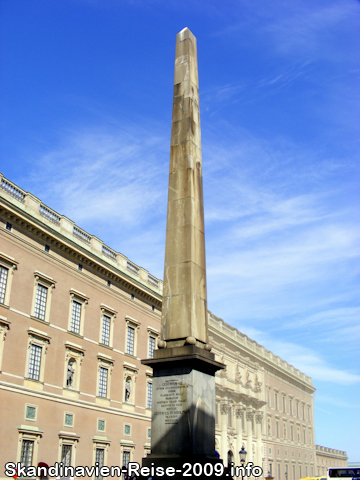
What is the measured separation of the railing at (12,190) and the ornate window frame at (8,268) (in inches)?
126

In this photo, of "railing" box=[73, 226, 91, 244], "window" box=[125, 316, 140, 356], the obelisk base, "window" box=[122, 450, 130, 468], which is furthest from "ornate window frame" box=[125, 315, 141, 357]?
the obelisk base

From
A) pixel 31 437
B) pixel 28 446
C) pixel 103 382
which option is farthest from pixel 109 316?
pixel 28 446

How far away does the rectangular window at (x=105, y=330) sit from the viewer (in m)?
31.9

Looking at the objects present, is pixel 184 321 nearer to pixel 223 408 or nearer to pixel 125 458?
pixel 125 458

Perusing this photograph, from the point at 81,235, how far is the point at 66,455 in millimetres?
12290

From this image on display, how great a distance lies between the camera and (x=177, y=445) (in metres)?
10.8

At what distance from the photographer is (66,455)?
2697cm

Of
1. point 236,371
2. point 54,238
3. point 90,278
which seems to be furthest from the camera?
point 236,371

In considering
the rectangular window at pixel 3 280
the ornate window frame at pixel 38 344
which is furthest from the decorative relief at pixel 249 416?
the rectangular window at pixel 3 280

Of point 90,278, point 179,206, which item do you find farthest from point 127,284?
point 179,206

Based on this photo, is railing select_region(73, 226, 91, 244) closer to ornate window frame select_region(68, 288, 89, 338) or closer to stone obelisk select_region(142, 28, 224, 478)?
ornate window frame select_region(68, 288, 89, 338)

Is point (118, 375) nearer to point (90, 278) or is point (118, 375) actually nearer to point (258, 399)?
point (90, 278)

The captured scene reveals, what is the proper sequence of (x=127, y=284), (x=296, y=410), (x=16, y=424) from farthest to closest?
1. (x=296, y=410)
2. (x=127, y=284)
3. (x=16, y=424)

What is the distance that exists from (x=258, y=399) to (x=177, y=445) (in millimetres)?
49471
